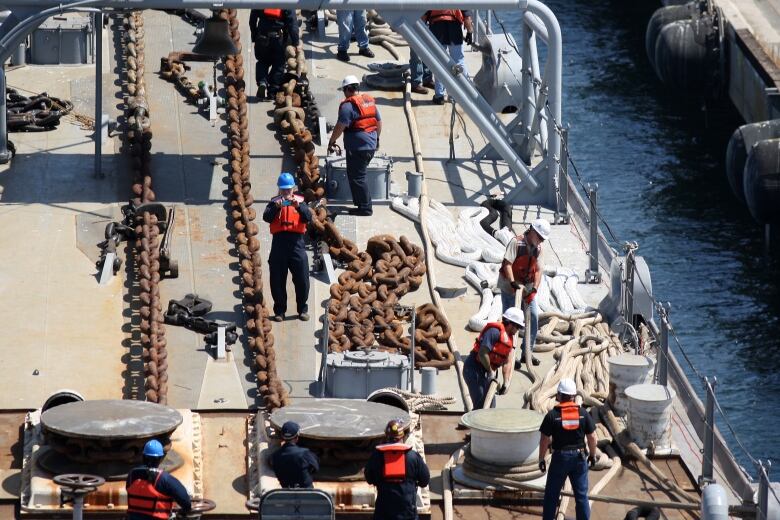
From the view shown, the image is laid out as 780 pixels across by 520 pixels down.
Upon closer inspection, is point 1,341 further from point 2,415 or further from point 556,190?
Answer: point 556,190

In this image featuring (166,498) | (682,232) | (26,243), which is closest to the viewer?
(166,498)

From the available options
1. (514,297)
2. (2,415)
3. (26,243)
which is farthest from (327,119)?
(2,415)

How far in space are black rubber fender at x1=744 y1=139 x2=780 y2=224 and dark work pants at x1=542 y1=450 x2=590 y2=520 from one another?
13128 millimetres

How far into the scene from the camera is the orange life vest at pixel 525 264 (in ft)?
54.4

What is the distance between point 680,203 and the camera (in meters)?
29.6

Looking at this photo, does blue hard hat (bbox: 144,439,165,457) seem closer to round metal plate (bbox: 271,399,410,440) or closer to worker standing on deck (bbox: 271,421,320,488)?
worker standing on deck (bbox: 271,421,320,488)

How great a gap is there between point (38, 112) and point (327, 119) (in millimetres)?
3288

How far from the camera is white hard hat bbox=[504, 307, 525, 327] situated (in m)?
15.5

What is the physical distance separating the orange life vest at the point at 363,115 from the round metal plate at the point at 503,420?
202 inches

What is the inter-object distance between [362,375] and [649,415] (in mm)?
2426

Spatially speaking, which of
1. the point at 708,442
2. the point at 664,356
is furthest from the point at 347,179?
the point at 708,442

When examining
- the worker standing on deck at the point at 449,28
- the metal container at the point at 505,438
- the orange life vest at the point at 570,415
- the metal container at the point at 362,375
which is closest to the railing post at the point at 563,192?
the worker standing on deck at the point at 449,28

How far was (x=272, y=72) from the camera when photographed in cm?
2212

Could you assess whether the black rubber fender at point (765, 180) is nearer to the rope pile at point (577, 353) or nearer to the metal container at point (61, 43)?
the rope pile at point (577, 353)
